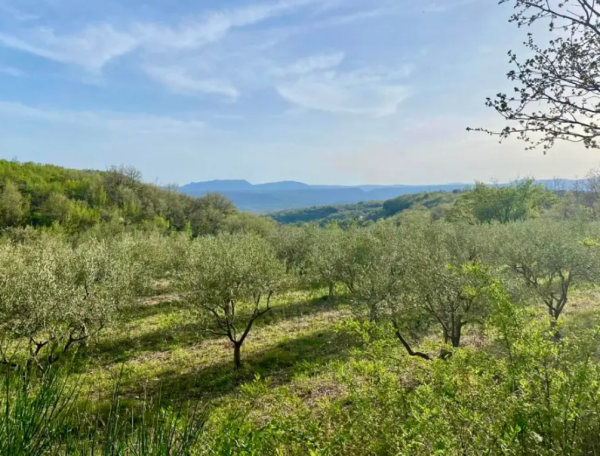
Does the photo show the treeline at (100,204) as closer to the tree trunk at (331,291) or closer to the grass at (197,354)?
the tree trunk at (331,291)

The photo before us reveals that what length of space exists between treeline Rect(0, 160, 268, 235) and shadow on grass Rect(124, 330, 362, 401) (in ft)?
154

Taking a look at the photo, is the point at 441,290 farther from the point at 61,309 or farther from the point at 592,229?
the point at 592,229

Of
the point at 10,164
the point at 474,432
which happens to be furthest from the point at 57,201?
the point at 474,432

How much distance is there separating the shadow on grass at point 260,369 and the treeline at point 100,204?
47.0 m

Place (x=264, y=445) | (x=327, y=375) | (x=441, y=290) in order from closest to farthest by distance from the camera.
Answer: (x=264, y=445) → (x=441, y=290) → (x=327, y=375)

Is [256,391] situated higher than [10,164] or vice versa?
[10,164]

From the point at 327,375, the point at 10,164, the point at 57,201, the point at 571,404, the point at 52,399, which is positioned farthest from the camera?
the point at 10,164

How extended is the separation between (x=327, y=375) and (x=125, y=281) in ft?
43.8

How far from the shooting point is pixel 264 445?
5.01m

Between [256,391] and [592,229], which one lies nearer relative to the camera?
[256,391]

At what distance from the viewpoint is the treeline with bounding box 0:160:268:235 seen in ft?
205

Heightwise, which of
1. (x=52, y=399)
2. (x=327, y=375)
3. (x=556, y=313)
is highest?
(x=52, y=399)

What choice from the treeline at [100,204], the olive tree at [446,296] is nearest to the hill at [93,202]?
the treeline at [100,204]

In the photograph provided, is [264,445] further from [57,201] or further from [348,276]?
[57,201]
